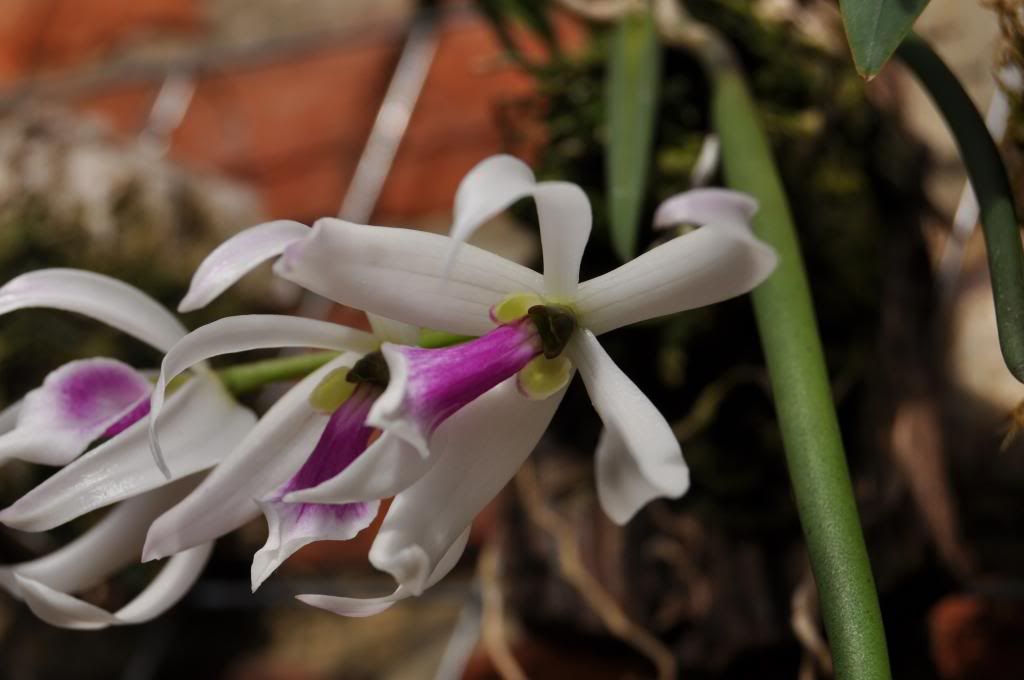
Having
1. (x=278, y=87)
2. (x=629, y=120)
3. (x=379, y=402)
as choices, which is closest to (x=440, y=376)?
(x=379, y=402)

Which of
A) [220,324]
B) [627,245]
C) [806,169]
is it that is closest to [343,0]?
[806,169]

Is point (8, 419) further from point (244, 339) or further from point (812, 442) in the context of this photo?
point (812, 442)

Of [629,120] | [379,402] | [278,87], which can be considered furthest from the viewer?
[278,87]

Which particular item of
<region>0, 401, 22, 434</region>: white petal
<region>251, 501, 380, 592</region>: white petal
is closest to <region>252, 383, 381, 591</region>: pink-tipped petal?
<region>251, 501, 380, 592</region>: white petal

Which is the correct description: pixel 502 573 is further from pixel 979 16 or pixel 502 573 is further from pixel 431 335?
pixel 979 16

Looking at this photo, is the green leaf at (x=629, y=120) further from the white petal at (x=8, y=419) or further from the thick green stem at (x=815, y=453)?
the white petal at (x=8, y=419)

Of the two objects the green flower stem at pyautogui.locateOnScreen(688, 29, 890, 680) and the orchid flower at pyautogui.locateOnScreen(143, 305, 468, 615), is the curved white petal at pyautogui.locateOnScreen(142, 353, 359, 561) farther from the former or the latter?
the green flower stem at pyautogui.locateOnScreen(688, 29, 890, 680)
